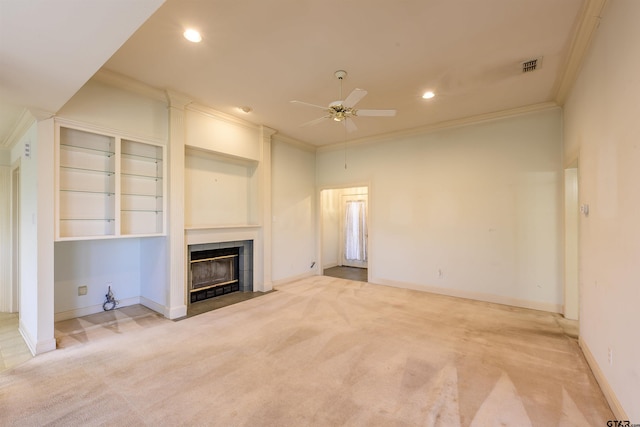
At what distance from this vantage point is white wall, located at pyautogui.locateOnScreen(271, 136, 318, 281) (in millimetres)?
5691

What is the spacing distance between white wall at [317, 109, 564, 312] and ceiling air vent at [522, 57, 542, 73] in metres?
1.37

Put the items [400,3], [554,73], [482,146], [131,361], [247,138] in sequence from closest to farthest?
[400,3] < [131,361] < [554,73] < [482,146] < [247,138]

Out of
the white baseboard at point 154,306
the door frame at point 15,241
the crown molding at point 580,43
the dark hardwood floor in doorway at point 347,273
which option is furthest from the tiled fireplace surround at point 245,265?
the crown molding at point 580,43

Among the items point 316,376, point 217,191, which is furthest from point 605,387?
point 217,191

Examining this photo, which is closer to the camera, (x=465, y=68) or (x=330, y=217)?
(x=465, y=68)

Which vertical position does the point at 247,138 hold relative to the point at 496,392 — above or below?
above

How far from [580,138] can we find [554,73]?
0.86 m

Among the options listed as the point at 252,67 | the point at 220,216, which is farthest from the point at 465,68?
the point at 220,216

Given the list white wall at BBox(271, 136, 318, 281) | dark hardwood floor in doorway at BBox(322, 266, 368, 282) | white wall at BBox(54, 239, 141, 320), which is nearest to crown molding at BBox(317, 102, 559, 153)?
white wall at BBox(271, 136, 318, 281)

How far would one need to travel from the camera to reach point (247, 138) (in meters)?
5.02

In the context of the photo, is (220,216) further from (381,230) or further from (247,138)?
(381,230)

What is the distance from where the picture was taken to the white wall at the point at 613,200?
1734 mm

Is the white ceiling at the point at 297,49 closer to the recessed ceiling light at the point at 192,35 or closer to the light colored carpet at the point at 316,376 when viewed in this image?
the recessed ceiling light at the point at 192,35

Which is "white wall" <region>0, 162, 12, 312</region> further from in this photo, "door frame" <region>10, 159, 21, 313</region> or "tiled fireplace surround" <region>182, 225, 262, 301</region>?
"tiled fireplace surround" <region>182, 225, 262, 301</region>
